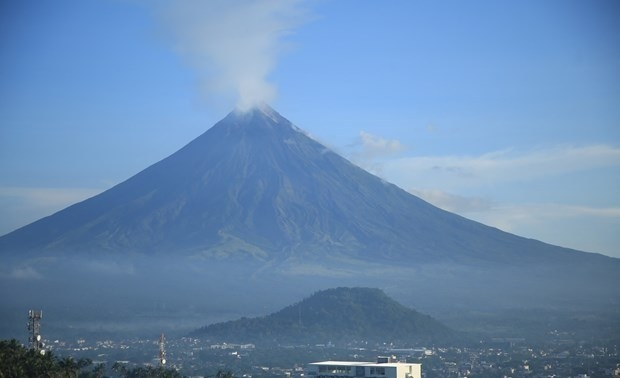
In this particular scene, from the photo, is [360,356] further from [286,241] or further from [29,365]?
[286,241]

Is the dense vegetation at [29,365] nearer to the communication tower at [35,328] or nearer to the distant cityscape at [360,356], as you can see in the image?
the communication tower at [35,328]

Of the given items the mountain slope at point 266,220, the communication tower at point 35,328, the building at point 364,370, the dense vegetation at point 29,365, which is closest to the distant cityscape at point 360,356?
the building at point 364,370

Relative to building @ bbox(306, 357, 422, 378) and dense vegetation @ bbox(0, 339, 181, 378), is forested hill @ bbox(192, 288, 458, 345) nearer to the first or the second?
building @ bbox(306, 357, 422, 378)

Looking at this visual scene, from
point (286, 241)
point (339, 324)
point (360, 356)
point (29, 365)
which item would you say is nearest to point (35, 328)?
point (29, 365)

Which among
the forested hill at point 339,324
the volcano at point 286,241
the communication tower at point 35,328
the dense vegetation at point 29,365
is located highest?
the volcano at point 286,241

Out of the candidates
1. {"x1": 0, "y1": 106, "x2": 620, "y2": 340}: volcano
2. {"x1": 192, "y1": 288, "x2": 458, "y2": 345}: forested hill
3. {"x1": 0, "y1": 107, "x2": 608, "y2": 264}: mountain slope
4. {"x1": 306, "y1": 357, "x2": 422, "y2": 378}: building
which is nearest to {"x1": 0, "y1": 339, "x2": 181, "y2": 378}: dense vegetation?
{"x1": 306, "y1": 357, "x2": 422, "y2": 378}: building

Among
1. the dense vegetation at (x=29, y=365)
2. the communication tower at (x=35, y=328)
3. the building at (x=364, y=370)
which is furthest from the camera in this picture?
the building at (x=364, y=370)
